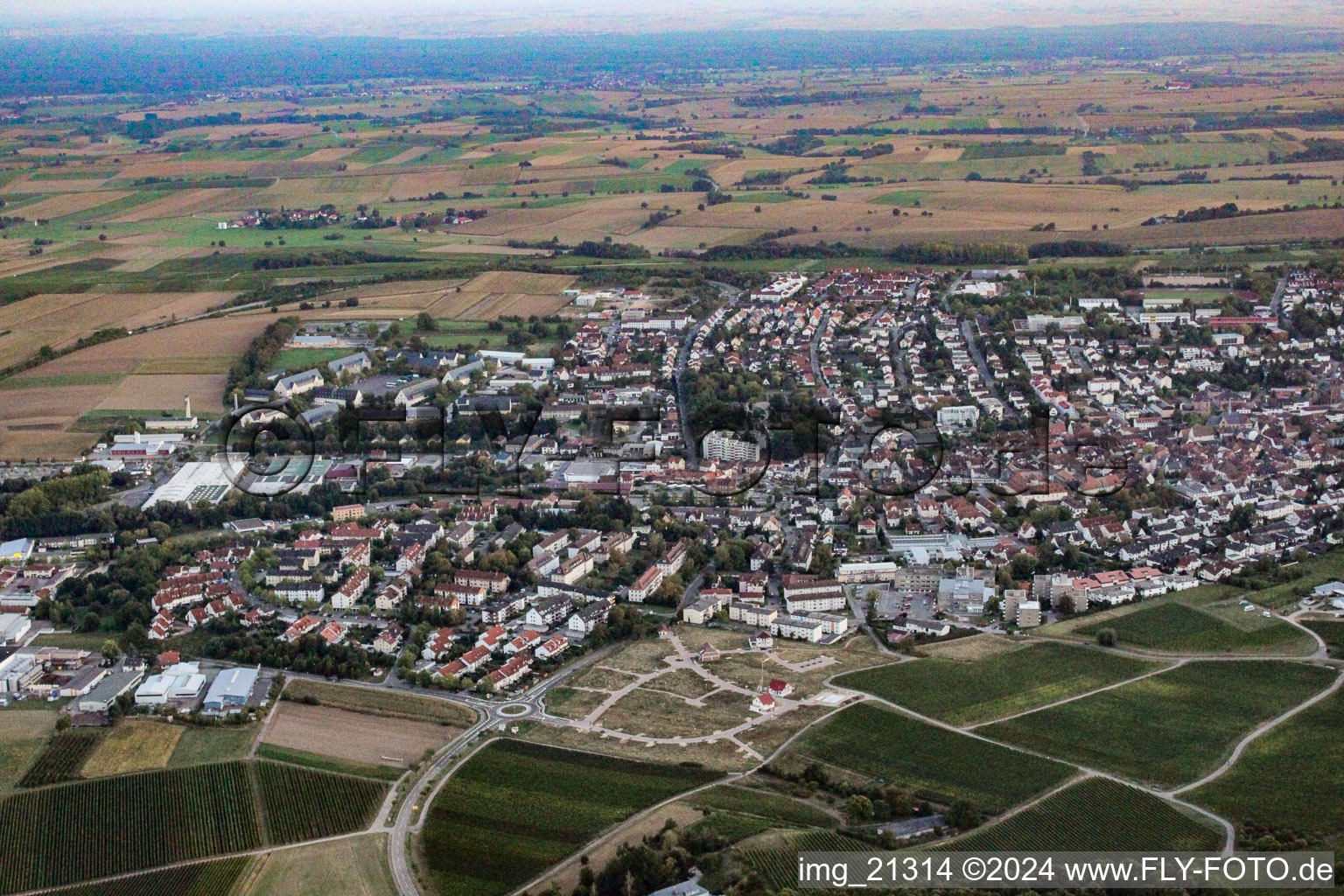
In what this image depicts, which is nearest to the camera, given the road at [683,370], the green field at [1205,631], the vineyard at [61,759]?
the vineyard at [61,759]

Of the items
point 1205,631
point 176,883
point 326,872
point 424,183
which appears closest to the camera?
point 176,883

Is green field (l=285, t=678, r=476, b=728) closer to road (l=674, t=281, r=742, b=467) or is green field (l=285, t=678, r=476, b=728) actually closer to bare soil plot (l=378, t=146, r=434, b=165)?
road (l=674, t=281, r=742, b=467)

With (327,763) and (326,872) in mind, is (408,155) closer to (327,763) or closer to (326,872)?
(327,763)

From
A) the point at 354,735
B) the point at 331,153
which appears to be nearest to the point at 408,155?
the point at 331,153

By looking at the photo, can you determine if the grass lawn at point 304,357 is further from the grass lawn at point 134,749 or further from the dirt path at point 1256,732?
the dirt path at point 1256,732

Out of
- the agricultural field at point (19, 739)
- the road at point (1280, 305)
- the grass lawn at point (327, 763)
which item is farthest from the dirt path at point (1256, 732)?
the road at point (1280, 305)

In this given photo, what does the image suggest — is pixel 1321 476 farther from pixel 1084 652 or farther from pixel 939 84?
pixel 939 84

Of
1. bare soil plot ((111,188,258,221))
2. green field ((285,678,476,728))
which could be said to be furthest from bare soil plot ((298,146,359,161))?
green field ((285,678,476,728))
